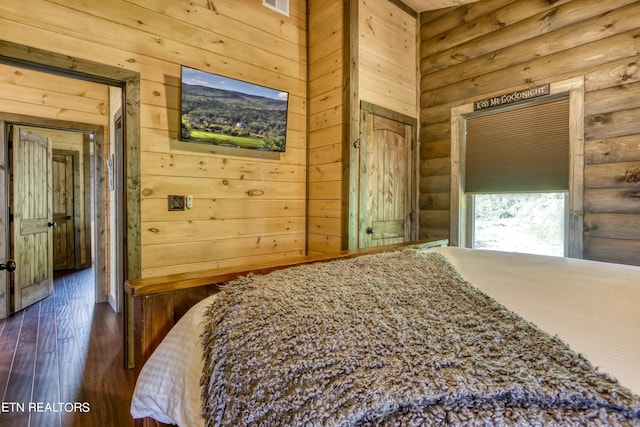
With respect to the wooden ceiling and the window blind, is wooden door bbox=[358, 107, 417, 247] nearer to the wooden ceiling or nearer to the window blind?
the window blind

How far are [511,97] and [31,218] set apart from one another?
17.0 ft

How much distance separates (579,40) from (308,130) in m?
2.28

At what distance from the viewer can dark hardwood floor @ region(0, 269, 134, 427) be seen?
5.73 feet

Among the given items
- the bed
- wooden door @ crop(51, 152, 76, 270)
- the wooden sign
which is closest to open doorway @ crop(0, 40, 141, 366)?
the bed

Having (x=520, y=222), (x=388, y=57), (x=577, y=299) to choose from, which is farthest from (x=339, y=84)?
(x=577, y=299)

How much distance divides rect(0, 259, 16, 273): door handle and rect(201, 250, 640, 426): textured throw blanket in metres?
3.57

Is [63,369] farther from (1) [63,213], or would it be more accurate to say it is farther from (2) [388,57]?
(1) [63,213]

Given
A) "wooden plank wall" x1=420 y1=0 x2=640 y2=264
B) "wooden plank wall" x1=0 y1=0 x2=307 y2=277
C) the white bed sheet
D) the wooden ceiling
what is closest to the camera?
the white bed sheet

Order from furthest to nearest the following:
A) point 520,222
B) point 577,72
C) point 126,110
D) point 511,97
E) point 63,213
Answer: point 63,213 < point 520,222 < point 511,97 < point 577,72 < point 126,110

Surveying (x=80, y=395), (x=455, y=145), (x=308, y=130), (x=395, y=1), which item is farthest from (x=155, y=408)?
(x=395, y=1)

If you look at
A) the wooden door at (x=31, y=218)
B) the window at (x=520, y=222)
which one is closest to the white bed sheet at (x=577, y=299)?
the window at (x=520, y=222)

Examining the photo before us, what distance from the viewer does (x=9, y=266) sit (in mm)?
3092

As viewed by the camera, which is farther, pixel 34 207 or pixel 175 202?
pixel 34 207

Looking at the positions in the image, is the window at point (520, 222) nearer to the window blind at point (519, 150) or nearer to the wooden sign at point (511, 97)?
the window blind at point (519, 150)
